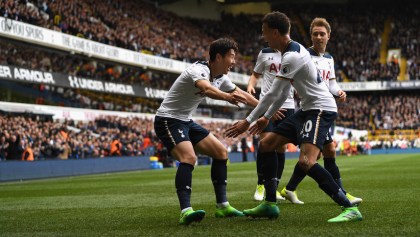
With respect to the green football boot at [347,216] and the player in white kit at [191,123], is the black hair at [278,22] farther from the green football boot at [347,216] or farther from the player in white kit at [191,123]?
the green football boot at [347,216]

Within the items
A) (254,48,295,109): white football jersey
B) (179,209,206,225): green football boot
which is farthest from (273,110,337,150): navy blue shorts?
(254,48,295,109): white football jersey

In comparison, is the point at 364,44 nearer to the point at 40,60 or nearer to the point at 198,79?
the point at 40,60

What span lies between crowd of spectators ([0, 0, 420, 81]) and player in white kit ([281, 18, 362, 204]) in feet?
97.3

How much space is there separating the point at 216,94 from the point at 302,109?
3.61ft

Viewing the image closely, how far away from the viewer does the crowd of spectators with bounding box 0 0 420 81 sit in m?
42.0

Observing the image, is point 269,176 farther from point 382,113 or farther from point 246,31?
point 246,31

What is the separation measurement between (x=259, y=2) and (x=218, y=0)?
5649 mm

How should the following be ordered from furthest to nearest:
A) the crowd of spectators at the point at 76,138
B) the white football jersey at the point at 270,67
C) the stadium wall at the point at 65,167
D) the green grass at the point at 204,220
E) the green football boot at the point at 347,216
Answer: the crowd of spectators at the point at 76,138
the stadium wall at the point at 65,167
the white football jersey at the point at 270,67
the green football boot at the point at 347,216
the green grass at the point at 204,220

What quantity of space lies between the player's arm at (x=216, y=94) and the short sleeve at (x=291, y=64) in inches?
22.4

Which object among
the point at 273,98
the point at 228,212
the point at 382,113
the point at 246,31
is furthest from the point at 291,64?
the point at 246,31

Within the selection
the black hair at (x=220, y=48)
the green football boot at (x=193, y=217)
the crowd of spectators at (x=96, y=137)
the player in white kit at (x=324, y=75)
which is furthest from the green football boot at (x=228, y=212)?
the crowd of spectators at (x=96, y=137)

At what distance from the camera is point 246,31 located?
6419 centimetres

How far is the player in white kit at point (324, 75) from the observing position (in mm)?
8719

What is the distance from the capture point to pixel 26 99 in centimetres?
3384
